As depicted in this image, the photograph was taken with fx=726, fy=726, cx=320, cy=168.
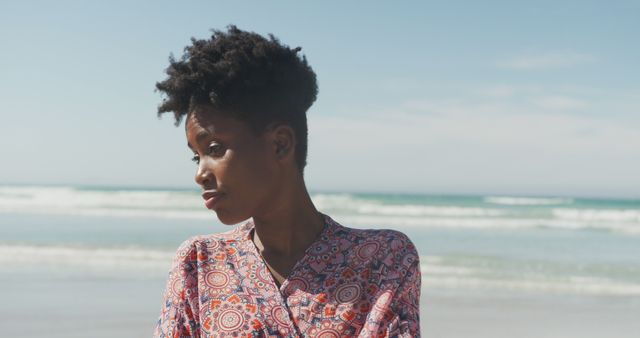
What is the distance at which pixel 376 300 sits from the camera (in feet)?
5.34

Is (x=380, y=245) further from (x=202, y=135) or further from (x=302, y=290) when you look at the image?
(x=202, y=135)

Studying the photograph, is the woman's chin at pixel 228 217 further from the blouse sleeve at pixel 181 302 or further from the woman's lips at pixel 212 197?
the blouse sleeve at pixel 181 302

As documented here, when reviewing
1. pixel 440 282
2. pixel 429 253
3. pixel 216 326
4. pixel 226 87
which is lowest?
pixel 216 326

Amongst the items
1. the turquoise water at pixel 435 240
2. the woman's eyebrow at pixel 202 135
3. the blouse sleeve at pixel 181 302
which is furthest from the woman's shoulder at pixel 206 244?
the turquoise water at pixel 435 240

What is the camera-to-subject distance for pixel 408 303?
164 cm

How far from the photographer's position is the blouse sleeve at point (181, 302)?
1586mm

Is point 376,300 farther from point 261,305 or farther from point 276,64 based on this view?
point 276,64

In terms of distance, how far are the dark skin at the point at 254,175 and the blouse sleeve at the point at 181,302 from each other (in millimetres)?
141

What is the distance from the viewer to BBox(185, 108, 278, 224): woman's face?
1570 millimetres

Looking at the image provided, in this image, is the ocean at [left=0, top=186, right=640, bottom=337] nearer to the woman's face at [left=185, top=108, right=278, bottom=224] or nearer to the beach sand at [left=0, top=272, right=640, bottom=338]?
the beach sand at [left=0, top=272, right=640, bottom=338]

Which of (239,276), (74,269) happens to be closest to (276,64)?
(239,276)

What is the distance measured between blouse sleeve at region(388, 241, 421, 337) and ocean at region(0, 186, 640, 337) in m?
4.78

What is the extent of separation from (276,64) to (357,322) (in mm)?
604

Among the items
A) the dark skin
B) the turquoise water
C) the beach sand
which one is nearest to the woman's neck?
the dark skin
